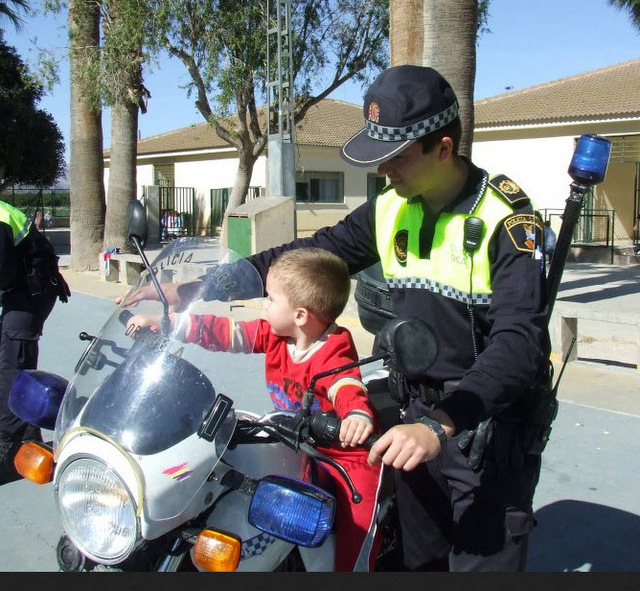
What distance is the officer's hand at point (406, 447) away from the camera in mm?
1634

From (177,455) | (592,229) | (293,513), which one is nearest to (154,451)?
(177,455)

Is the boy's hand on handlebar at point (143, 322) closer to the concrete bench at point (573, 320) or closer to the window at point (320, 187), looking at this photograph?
the concrete bench at point (573, 320)

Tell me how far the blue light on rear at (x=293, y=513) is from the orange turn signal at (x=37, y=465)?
643 millimetres

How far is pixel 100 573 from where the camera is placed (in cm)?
178

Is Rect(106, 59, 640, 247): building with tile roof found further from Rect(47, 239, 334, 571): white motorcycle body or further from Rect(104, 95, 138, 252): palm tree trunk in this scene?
Rect(47, 239, 334, 571): white motorcycle body

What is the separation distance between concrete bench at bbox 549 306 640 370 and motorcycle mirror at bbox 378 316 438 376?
536cm

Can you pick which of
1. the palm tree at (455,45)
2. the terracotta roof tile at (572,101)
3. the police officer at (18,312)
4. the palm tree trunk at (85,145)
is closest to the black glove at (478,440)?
the police officer at (18,312)

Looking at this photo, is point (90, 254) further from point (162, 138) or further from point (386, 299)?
point (162, 138)

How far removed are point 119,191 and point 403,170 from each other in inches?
529

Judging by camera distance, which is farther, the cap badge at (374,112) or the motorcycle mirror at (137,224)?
the motorcycle mirror at (137,224)

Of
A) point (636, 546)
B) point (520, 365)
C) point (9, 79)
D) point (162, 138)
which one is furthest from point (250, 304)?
point (162, 138)

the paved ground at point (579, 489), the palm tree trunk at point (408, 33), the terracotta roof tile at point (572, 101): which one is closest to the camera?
the paved ground at point (579, 489)

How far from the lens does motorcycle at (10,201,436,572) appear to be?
1698mm

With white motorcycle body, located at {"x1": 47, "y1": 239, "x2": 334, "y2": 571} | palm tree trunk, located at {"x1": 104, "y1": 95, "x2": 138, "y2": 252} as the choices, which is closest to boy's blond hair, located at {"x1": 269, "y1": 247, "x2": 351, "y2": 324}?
white motorcycle body, located at {"x1": 47, "y1": 239, "x2": 334, "y2": 571}
